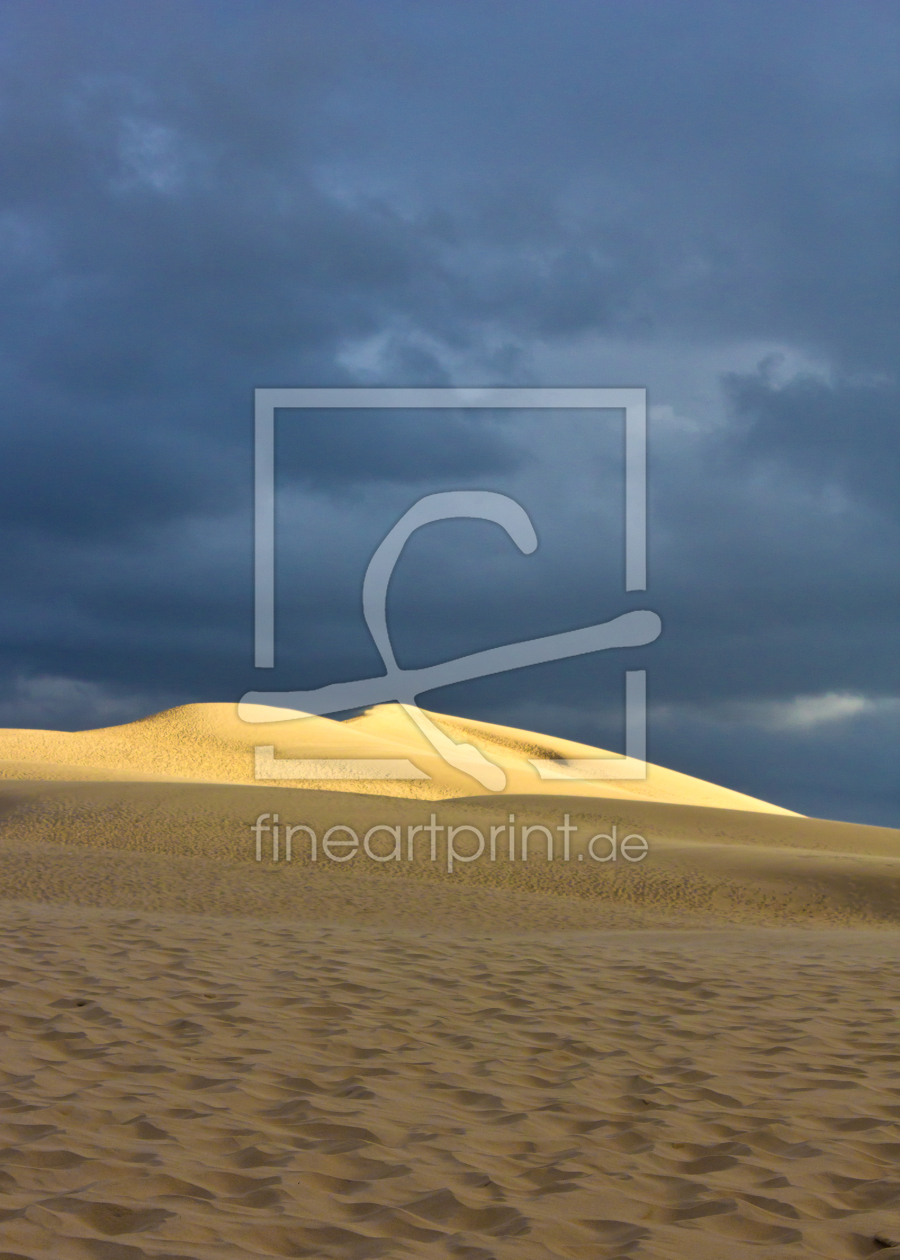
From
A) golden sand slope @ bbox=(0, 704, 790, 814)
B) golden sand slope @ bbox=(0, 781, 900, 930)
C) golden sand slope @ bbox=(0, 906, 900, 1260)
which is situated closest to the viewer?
golden sand slope @ bbox=(0, 906, 900, 1260)

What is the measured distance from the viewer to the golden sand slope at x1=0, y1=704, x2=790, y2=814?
38062 millimetres

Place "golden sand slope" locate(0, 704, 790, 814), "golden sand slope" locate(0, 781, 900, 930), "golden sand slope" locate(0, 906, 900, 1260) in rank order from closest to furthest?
"golden sand slope" locate(0, 906, 900, 1260) → "golden sand slope" locate(0, 781, 900, 930) → "golden sand slope" locate(0, 704, 790, 814)

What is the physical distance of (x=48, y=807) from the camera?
25.4 metres

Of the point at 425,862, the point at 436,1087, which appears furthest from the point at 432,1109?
the point at 425,862

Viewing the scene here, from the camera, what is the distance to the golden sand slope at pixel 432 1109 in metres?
3.62

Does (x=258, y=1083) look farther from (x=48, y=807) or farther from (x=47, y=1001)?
(x=48, y=807)

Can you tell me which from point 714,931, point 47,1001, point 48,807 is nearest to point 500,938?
point 714,931

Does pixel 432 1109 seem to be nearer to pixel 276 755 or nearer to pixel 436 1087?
pixel 436 1087

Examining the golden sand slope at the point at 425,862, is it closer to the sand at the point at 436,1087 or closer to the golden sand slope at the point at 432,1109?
the sand at the point at 436,1087

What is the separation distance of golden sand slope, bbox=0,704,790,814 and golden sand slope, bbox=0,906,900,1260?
2662 cm

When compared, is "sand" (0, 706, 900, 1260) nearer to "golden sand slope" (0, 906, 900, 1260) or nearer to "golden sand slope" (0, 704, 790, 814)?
"golden sand slope" (0, 906, 900, 1260)

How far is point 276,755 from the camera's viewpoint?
148 ft

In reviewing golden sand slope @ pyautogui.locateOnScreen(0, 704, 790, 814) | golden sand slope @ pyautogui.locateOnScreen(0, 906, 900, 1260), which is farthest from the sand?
Answer: golden sand slope @ pyautogui.locateOnScreen(0, 704, 790, 814)

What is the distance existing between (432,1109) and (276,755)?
40877 millimetres
